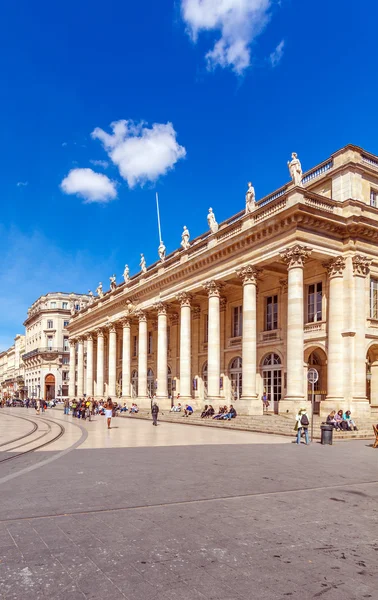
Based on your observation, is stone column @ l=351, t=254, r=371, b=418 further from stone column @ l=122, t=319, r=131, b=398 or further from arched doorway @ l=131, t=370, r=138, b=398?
arched doorway @ l=131, t=370, r=138, b=398

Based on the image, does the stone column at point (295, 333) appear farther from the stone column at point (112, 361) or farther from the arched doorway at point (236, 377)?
the stone column at point (112, 361)

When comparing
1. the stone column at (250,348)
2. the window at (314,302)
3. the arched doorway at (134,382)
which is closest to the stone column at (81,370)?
the arched doorway at (134,382)

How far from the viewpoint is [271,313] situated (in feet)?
115

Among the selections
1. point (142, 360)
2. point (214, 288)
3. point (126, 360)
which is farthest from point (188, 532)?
point (126, 360)

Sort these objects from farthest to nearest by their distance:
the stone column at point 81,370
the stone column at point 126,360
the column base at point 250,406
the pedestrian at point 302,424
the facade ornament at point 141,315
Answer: the stone column at point 81,370 → the stone column at point 126,360 → the facade ornament at point 141,315 → the column base at point 250,406 → the pedestrian at point 302,424

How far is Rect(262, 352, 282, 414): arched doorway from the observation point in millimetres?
33375

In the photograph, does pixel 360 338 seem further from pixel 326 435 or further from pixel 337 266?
pixel 326 435

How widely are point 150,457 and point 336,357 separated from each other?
16.4 meters

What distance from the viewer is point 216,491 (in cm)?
998

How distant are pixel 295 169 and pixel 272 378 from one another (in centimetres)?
1371

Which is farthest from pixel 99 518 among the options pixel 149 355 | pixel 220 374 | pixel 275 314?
pixel 149 355

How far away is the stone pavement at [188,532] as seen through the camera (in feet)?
17.4

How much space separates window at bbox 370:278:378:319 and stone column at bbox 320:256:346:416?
213 centimetres

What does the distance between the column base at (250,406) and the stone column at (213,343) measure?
13.8ft
